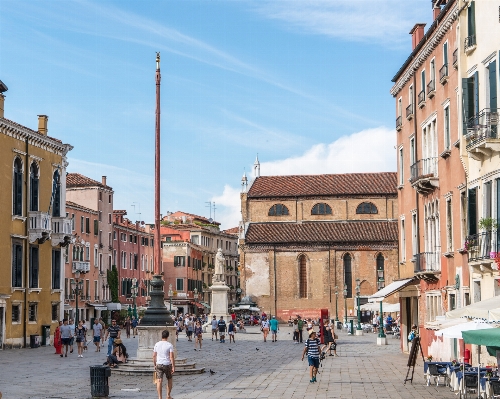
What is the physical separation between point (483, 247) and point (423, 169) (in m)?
8.02

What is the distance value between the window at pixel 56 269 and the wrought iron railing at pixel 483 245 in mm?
27078

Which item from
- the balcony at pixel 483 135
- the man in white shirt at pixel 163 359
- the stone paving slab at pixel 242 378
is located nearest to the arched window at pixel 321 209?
the stone paving slab at pixel 242 378

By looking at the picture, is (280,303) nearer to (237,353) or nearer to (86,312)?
(86,312)

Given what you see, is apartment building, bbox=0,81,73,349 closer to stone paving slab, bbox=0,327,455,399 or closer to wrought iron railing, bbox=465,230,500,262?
stone paving slab, bbox=0,327,455,399

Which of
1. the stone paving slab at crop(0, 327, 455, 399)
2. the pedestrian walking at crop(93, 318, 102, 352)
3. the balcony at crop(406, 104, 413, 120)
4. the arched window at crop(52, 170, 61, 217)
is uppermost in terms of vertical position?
the balcony at crop(406, 104, 413, 120)

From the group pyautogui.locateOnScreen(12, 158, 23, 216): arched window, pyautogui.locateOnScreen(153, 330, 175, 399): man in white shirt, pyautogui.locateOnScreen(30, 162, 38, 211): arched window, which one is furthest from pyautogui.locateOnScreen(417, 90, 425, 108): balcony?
pyautogui.locateOnScreen(30, 162, 38, 211): arched window

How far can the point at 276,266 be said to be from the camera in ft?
287

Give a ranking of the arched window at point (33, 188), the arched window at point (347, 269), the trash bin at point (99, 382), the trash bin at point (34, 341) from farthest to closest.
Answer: the arched window at point (347, 269) < the arched window at point (33, 188) < the trash bin at point (34, 341) < the trash bin at point (99, 382)

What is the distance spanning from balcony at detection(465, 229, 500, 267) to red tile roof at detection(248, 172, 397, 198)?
6596 centimetres

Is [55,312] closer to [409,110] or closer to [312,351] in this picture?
[409,110]

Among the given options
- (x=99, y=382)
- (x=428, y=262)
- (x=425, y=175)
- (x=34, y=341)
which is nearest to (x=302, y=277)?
(x=34, y=341)

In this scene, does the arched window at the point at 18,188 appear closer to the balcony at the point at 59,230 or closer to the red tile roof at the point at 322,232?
the balcony at the point at 59,230

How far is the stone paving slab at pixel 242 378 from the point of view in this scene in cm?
2145

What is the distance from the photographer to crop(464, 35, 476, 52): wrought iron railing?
2498 centimetres
